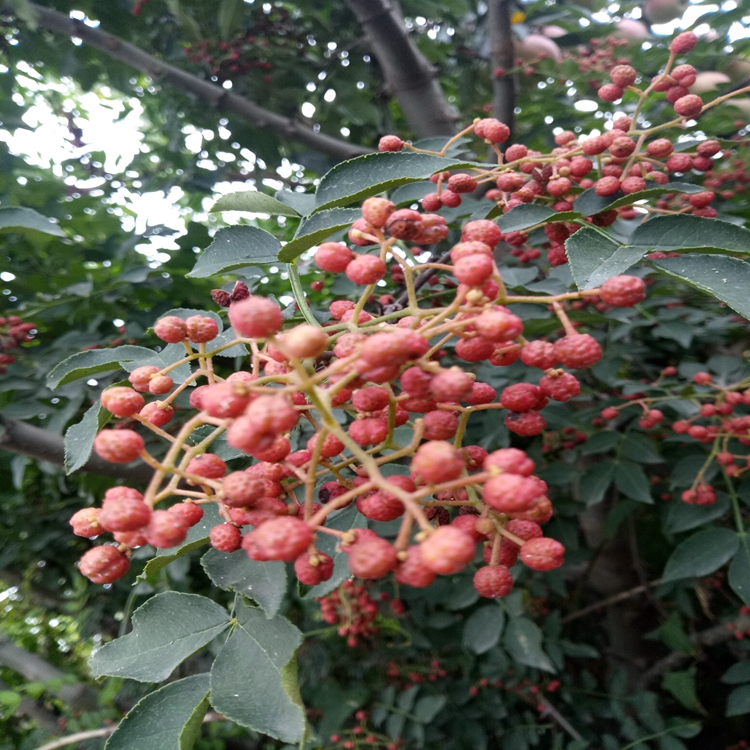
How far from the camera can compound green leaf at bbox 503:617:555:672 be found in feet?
6.60

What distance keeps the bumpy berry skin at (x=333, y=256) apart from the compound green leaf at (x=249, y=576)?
0.51m

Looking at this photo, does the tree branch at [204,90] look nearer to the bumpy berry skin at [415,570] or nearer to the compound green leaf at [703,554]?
the compound green leaf at [703,554]

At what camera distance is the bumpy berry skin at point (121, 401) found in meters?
0.88

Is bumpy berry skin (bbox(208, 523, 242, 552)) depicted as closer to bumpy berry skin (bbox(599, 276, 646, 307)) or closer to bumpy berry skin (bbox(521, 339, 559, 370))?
bumpy berry skin (bbox(521, 339, 559, 370))

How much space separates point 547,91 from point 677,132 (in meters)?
0.85

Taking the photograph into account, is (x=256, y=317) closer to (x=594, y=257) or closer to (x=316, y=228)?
(x=316, y=228)

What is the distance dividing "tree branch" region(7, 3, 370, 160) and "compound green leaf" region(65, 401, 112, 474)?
204cm

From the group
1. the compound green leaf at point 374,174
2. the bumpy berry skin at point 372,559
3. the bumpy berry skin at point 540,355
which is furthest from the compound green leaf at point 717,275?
the bumpy berry skin at point 372,559

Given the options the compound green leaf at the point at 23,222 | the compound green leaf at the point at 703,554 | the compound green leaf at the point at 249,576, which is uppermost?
the compound green leaf at the point at 23,222

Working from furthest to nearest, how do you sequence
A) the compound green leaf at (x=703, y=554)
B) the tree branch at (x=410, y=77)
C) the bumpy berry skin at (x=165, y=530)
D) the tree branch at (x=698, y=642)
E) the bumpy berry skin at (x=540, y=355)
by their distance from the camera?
the tree branch at (x=698, y=642)
the tree branch at (x=410, y=77)
the compound green leaf at (x=703, y=554)
the bumpy berry skin at (x=540, y=355)
the bumpy berry skin at (x=165, y=530)

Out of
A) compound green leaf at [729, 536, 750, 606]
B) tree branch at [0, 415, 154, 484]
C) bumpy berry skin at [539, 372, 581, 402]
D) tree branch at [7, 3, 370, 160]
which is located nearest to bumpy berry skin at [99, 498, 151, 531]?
bumpy berry skin at [539, 372, 581, 402]

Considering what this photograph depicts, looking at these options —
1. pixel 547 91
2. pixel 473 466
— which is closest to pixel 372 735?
pixel 473 466

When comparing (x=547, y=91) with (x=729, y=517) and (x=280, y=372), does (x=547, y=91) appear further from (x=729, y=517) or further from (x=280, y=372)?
(x=280, y=372)

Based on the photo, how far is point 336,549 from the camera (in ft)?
3.48
